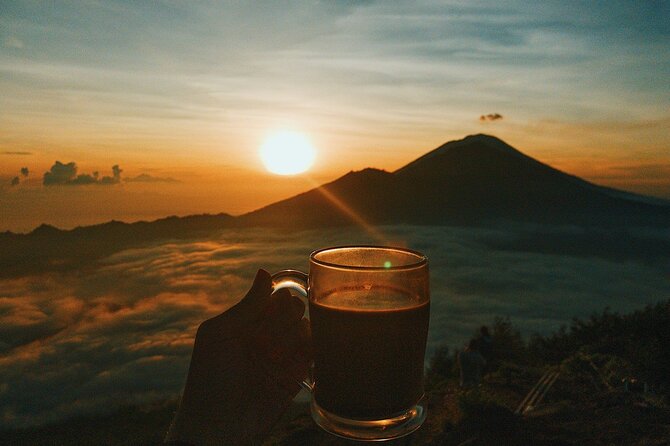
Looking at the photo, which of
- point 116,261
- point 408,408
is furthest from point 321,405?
point 116,261

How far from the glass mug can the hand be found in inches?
4.8

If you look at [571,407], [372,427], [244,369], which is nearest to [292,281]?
[244,369]

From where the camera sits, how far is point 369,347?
2.02 meters

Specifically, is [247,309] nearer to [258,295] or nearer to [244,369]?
[258,295]

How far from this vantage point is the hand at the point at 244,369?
2.22m

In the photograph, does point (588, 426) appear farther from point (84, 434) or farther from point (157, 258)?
point (157, 258)

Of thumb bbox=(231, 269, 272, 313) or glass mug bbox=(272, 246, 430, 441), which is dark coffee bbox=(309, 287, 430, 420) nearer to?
glass mug bbox=(272, 246, 430, 441)

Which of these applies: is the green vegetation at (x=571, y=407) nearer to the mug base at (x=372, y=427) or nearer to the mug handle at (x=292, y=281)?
the mug base at (x=372, y=427)

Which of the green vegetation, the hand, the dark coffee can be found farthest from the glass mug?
the green vegetation

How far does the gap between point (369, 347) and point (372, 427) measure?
0.34 meters

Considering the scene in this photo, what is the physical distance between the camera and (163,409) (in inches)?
3858

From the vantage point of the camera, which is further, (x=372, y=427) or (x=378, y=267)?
(x=372, y=427)

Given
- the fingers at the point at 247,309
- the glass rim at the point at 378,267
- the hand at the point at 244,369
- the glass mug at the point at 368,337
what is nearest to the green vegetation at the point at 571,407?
the hand at the point at 244,369

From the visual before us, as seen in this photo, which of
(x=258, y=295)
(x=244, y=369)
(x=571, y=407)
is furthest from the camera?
(x=571, y=407)
